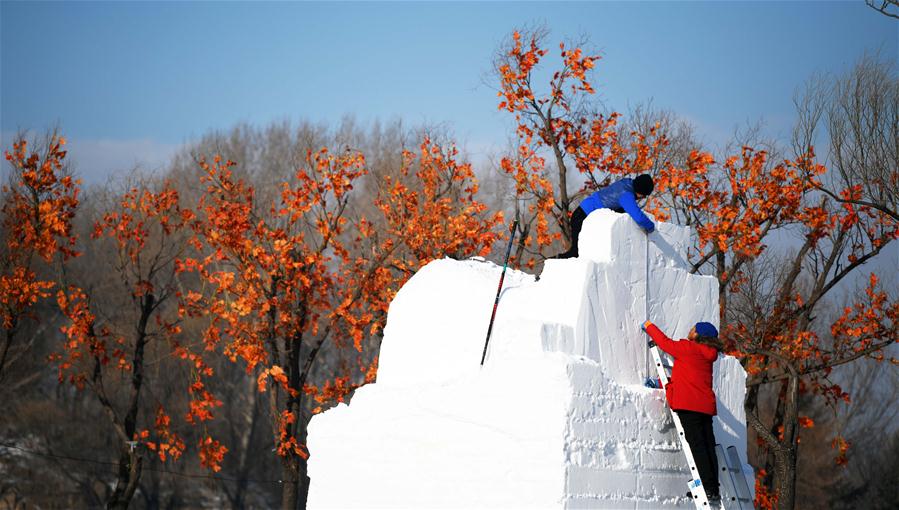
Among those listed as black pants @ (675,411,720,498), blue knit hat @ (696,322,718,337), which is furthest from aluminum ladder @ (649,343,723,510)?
blue knit hat @ (696,322,718,337)

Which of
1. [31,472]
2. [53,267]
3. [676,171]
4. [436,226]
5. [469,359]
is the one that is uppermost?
[53,267]

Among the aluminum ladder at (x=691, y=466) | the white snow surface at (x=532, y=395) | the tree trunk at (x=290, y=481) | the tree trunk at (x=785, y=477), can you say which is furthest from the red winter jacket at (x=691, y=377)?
the tree trunk at (x=290, y=481)

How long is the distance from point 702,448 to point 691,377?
0.56 m

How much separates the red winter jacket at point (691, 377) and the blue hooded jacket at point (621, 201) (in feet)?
3.62

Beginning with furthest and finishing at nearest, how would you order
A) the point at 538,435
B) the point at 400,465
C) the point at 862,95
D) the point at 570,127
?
1. the point at 570,127
2. the point at 862,95
3. the point at 400,465
4. the point at 538,435

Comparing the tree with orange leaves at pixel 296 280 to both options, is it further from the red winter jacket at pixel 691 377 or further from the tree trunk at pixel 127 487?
the red winter jacket at pixel 691 377

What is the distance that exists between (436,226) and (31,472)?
18.6 m

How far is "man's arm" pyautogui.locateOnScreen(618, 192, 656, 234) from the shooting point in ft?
28.8

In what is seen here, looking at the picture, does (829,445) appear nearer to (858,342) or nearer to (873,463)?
(873,463)

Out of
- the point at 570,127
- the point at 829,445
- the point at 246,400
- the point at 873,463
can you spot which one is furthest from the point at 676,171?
the point at 246,400

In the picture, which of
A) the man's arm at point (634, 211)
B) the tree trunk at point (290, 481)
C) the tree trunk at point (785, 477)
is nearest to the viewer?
the man's arm at point (634, 211)

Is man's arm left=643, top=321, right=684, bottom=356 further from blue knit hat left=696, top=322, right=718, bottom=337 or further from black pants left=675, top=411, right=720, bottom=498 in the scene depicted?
black pants left=675, top=411, right=720, bottom=498

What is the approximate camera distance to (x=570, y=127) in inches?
661

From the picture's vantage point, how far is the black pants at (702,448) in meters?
8.03
